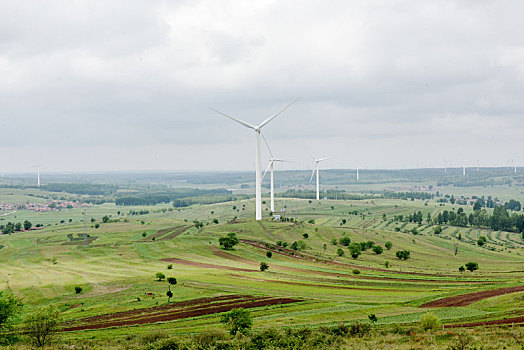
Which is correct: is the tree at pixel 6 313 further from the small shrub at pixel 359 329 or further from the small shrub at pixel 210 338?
the small shrub at pixel 359 329

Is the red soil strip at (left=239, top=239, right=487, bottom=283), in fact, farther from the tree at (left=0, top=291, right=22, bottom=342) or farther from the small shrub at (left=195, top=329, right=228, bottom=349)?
the tree at (left=0, top=291, right=22, bottom=342)

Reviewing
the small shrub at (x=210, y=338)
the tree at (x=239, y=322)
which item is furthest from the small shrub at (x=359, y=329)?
the small shrub at (x=210, y=338)

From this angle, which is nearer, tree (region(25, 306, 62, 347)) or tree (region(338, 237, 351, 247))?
tree (region(25, 306, 62, 347))

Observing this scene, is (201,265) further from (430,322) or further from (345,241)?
(430,322)

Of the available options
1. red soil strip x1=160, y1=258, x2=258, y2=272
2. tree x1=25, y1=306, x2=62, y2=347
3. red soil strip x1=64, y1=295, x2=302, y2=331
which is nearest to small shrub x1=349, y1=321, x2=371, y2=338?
red soil strip x1=64, y1=295, x2=302, y2=331

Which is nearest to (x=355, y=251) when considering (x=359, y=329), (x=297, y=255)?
(x=297, y=255)

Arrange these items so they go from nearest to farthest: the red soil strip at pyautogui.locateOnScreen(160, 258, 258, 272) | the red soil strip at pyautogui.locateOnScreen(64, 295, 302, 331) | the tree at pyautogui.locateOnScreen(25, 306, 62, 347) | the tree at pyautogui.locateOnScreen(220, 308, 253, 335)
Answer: the tree at pyautogui.locateOnScreen(25, 306, 62, 347) < the tree at pyautogui.locateOnScreen(220, 308, 253, 335) < the red soil strip at pyautogui.locateOnScreen(64, 295, 302, 331) < the red soil strip at pyautogui.locateOnScreen(160, 258, 258, 272)

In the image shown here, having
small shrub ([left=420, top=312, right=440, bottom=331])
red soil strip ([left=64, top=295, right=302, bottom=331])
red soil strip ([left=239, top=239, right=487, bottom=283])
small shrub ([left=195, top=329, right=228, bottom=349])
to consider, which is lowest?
red soil strip ([left=239, top=239, right=487, bottom=283])
